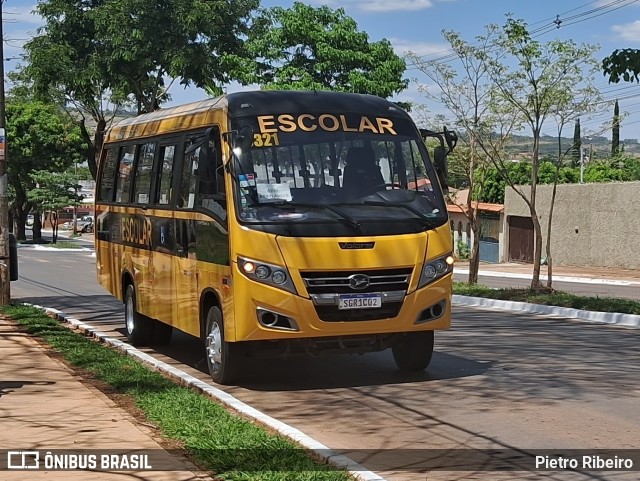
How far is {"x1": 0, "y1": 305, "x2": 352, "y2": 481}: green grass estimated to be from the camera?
6.41 m

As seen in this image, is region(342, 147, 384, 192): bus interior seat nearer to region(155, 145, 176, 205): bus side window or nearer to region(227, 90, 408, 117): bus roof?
region(227, 90, 408, 117): bus roof

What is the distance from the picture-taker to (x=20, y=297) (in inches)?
939

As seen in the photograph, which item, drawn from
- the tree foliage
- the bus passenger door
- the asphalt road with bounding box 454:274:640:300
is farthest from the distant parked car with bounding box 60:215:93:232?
the bus passenger door

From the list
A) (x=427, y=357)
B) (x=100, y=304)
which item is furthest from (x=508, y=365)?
(x=100, y=304)

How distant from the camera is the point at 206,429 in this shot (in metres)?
7.66

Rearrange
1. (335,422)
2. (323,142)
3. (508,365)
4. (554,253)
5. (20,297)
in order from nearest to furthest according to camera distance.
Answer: (335,422)
(323,142)
(508,365)
(20,297)
(554,253)

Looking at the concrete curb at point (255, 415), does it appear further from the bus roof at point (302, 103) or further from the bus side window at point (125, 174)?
the bus roof at point (302, 103)

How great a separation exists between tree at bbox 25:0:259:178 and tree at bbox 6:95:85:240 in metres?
25.5

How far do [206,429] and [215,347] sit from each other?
9.06ft

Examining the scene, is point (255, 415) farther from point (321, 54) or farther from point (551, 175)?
point (551, 175)

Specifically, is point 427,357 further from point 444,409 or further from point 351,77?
point 351,77

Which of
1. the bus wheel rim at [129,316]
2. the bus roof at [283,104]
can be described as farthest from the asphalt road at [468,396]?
the bus roof at [283,104]

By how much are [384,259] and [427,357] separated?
144 centimetres

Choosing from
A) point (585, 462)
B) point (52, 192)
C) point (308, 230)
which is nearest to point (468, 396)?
point (308, 230)
